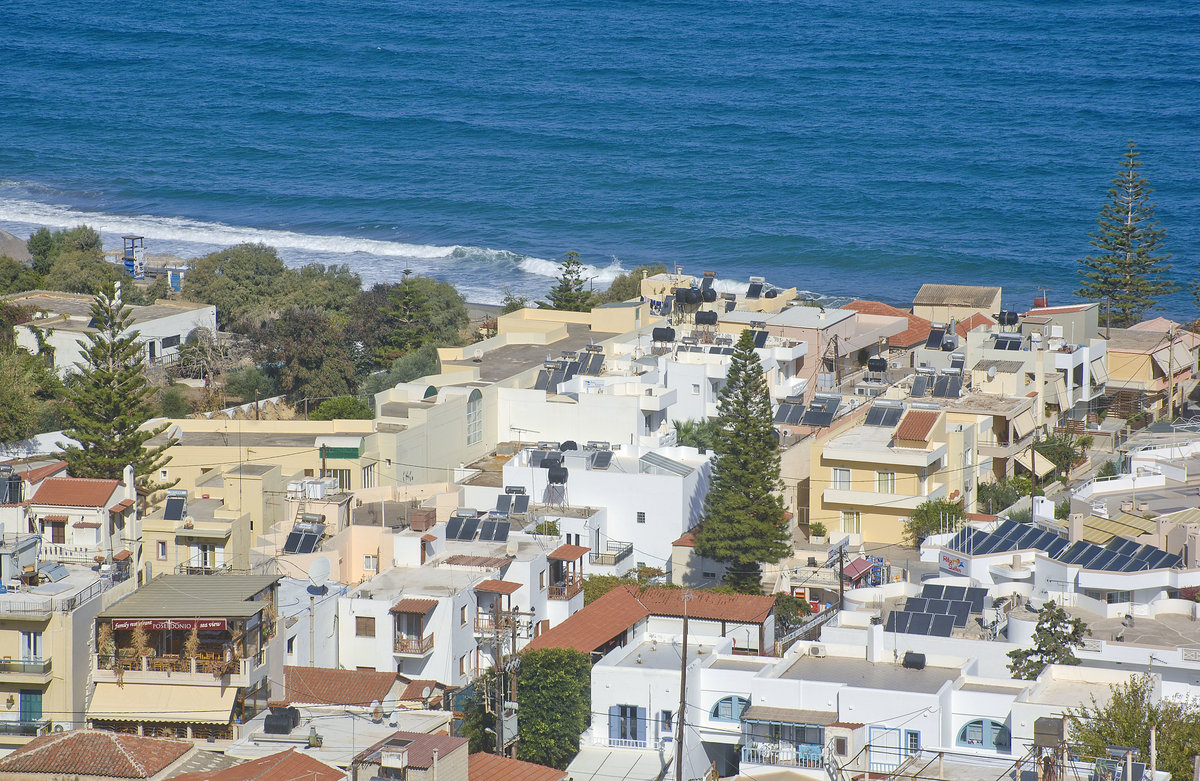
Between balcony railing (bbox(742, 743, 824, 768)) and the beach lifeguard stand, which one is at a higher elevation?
the beach lifeguard stand

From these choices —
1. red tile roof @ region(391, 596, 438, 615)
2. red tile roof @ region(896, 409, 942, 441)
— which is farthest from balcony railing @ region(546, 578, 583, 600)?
red tile roof @ region(896, 409, 942, 441)

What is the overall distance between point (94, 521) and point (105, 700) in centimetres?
437

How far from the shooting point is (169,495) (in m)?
29.9

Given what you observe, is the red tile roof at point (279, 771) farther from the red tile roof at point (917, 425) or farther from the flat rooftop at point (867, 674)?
the red tile roof at point (917, 425)

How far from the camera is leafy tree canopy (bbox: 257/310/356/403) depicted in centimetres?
4497

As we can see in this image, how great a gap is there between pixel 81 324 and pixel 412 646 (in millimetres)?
21795

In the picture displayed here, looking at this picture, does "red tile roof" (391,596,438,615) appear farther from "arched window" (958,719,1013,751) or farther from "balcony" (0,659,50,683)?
"arched window" (958,719,1013,751)

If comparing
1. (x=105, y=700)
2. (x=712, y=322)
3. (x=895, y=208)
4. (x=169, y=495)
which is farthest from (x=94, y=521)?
(x=895, y=208)

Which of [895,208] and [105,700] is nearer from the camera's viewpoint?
[105,700]

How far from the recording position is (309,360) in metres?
45.2

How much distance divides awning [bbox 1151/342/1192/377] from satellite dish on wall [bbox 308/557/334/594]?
2666cm

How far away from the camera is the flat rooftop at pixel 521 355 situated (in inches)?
1651

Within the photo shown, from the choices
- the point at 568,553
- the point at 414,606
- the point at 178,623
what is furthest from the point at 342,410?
the point at 178,623

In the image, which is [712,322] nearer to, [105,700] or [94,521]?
[94,521]
